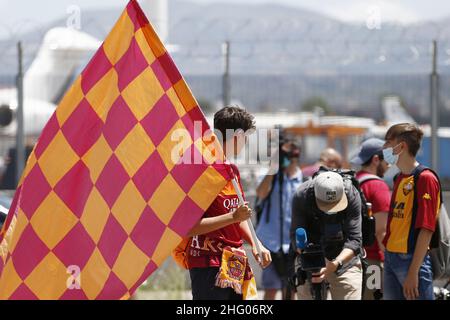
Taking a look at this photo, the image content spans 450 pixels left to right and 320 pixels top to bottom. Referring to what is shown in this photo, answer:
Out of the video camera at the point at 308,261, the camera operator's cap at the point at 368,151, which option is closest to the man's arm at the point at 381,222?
the camera operator's cap at the point at 368,151

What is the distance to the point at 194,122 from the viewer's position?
539 centimetres

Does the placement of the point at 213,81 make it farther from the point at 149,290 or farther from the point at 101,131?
the point at 101,131

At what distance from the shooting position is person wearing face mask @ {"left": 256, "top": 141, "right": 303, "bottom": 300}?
910cm

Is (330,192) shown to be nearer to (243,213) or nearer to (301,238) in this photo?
(301,238)

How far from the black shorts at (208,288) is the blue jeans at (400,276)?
1.39 m

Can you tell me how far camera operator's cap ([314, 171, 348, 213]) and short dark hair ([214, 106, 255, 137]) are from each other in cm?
89

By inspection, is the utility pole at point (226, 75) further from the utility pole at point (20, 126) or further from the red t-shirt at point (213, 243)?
the red t-shirt at point (213, 243)

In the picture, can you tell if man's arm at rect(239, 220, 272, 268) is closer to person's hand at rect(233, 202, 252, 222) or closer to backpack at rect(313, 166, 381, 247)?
person's hand at rect(233, 202, 252, 222)

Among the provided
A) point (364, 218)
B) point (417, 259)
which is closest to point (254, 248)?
point (417, 259)

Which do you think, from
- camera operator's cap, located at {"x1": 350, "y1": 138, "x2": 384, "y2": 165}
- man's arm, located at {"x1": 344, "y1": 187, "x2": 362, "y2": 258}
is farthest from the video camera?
camera operator's cap, located at {"x1": 350, "y1": 138, "x2": 384, "y2": 165}

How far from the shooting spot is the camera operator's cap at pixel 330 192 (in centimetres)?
651

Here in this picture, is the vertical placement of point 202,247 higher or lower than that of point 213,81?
lower

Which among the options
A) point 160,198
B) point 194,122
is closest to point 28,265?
point 160,198
